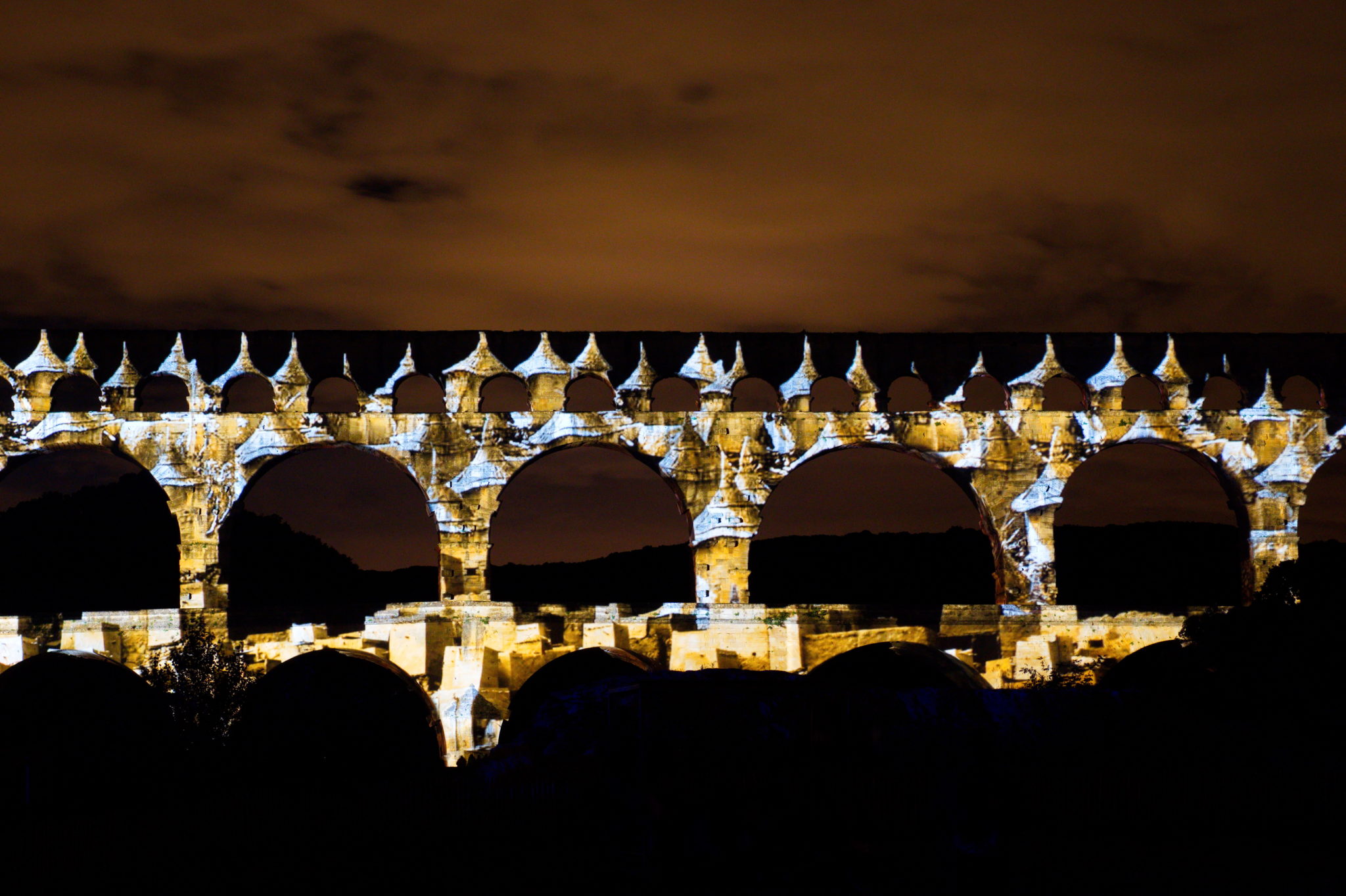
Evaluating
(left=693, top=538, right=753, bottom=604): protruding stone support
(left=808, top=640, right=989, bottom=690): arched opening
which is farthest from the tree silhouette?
(left=808, top=640, right=989, bottom=690): arched opening

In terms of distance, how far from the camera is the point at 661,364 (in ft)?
79.9

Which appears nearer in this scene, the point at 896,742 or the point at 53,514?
the point at 896,742

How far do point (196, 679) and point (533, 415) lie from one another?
7.49 m

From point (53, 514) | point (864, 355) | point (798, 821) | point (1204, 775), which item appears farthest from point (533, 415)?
point (53, 514)

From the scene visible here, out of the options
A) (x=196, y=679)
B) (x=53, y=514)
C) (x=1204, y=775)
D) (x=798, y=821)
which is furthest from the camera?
(x=53, y=514)

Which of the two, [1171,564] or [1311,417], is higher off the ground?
[1311,417]

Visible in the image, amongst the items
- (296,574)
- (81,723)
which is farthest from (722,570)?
(296,574)

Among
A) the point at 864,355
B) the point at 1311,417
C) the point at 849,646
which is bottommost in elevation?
the point at 849,646

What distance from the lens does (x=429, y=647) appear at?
916 inches

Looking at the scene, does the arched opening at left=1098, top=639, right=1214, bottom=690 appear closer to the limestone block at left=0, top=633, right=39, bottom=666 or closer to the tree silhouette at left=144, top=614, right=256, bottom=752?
the tree silhouette at left=144, top=614, right=256, bottom=752

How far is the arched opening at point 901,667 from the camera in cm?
2327

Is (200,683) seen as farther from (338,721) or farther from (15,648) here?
(15,648)

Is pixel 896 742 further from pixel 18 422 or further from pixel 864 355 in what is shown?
pixel 18 422

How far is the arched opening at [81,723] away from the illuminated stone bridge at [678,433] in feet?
2.18
